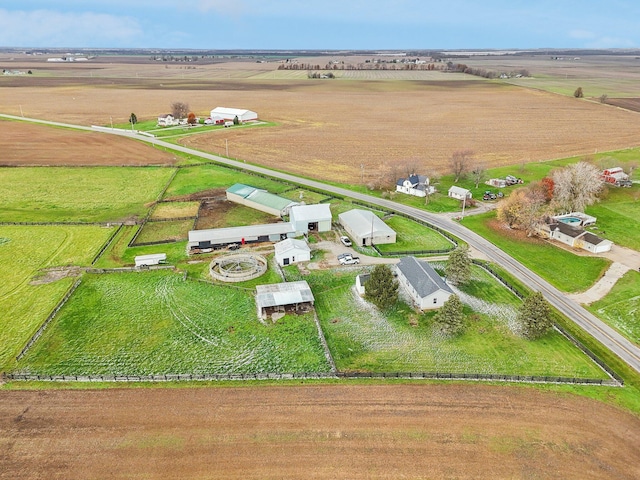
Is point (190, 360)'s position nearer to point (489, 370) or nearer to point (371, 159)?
point (489, 370)

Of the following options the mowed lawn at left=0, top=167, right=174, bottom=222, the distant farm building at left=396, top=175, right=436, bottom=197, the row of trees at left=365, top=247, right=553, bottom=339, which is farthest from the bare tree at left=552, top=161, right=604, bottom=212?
the mowed lawn at left=0, top=167, right=174, bottom=222

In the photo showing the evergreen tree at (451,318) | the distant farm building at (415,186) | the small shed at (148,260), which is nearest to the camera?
the evergreen tree at (451,318)

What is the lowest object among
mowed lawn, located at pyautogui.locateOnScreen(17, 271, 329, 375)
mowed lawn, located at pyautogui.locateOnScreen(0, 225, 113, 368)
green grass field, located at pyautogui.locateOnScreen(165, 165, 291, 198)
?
green grass field, located at pyautogui.locateOnScreen(165, 165, 291, 198)

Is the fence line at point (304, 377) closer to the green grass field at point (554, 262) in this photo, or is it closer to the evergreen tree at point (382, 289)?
the evergreen tree at point (382, 289)

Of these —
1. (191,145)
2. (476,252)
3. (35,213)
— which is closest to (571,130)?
(476,252)

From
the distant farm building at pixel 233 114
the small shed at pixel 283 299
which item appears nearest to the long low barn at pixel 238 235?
the small shed at pixel 283 299

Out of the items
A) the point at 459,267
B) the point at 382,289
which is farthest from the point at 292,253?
the point at 459,267

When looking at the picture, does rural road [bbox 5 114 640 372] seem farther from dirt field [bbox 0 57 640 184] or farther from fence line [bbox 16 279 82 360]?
fence line [bbox 16 279 82 360]
